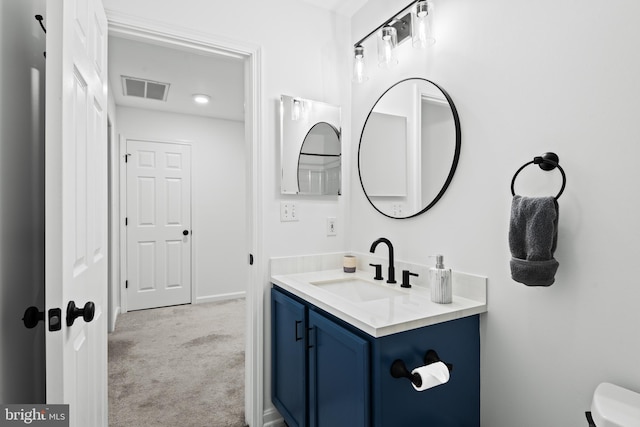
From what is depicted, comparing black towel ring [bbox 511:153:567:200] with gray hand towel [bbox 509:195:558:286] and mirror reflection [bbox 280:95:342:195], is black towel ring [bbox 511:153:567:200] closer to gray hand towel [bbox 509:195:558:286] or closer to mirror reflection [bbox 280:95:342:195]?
gray hand towel [bbox 509:195:558:286]

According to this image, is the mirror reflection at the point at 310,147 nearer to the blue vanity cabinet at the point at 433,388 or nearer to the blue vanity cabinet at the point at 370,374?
the blue vanity cabinet at the point at 370,374

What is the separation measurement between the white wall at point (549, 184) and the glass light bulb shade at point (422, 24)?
7cm

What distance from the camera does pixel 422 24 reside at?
5.10ft

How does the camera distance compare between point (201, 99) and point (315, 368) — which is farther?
point (201, 99)

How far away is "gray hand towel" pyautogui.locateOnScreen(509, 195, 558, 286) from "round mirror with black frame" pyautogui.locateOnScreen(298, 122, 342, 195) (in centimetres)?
117

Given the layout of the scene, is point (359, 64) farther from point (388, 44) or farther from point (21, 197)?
point (21, 197)

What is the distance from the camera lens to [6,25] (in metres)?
1.04

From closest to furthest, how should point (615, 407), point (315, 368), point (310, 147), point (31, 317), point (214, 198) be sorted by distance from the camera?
point (615, 407) < point (31, 317) < point (315, 368) < point (310, 147) < point (214, 198)

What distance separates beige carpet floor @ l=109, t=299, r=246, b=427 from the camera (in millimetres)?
2062

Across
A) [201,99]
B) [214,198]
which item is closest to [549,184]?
[201,99]

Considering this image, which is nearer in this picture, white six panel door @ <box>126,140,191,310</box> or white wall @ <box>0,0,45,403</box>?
white wall @ <box>0,0,45,403</box>

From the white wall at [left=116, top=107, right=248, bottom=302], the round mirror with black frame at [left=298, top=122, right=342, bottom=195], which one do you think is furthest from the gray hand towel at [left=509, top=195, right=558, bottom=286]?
the white wall at [left=116, top=107, right=248, bottom=302]

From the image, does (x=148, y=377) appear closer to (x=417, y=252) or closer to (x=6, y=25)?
(x=417, y=252)

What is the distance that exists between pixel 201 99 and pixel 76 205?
2.92 meters
